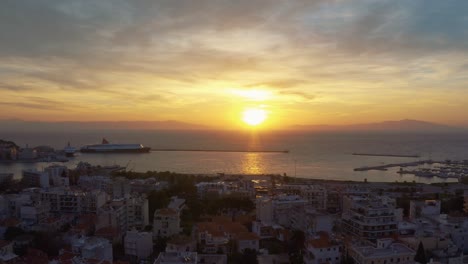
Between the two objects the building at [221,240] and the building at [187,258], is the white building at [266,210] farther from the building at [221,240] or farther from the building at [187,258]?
the building at [187,258]

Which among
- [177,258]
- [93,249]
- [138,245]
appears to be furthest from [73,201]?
[177,258]

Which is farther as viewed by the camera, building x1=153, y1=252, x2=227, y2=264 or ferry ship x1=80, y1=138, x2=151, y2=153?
ferry ship x1=80, y1=138, x2=151, y2=153

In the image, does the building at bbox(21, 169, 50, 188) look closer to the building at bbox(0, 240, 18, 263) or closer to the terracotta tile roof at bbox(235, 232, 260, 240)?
the building at bbox(0, 240, 18, 263)

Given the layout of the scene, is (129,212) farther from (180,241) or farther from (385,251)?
(385,251)

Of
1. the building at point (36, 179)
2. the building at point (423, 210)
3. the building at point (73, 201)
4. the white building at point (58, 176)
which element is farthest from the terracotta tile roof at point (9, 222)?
the building at point (423, 210)

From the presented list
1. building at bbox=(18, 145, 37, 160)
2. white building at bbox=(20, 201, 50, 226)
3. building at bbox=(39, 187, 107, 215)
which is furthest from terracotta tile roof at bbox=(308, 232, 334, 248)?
building at bbox=(18, 145, 37, 160)
